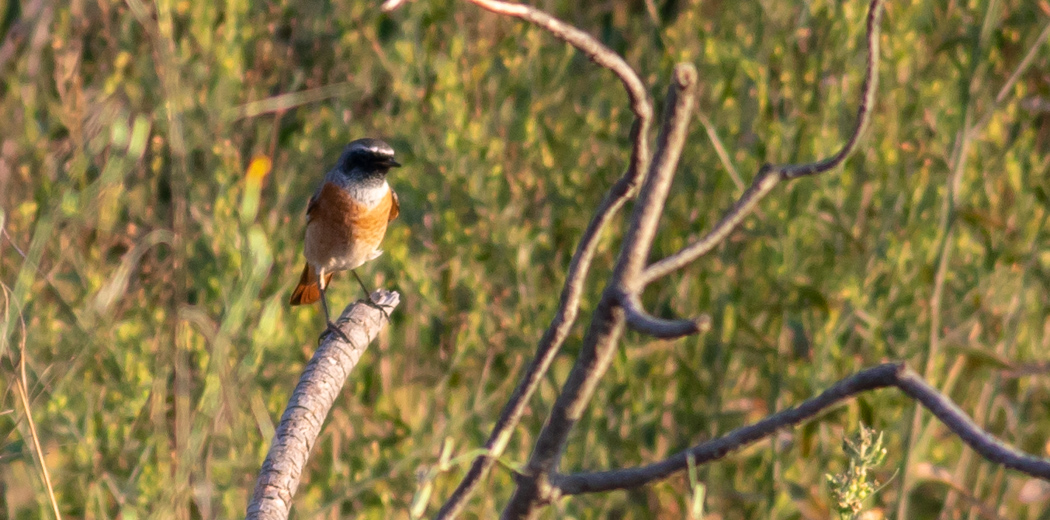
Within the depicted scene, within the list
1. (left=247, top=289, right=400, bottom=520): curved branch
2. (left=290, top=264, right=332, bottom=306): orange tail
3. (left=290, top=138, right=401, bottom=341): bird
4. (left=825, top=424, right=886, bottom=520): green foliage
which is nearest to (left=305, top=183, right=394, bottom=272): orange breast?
(left=290, top=138, right=401, bottom=341): bird

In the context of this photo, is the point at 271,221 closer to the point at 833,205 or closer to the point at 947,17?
the point at 833,205

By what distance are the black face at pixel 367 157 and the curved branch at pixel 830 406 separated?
67.6 inches

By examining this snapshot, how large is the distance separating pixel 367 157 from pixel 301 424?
1518mm

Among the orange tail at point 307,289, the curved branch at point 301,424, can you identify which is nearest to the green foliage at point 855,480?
the curved branch at point 301,424

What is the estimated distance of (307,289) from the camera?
2.89m

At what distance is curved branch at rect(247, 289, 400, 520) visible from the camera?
1001mm

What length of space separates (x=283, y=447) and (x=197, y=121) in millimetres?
1872

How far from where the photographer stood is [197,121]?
2775 mm

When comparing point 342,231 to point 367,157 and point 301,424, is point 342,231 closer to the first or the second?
point 367,157

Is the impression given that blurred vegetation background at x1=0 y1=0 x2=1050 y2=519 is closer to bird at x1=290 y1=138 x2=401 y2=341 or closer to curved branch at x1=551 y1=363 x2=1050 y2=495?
bird at x1=290 y1=138 x2=401 y2=341

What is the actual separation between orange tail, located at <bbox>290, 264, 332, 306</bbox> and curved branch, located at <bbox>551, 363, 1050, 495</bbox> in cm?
208

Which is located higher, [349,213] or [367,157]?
[367,157]

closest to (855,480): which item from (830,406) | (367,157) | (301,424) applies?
(830,406)

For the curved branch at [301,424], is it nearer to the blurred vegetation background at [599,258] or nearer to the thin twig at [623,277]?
the thin twig at [623,277]
